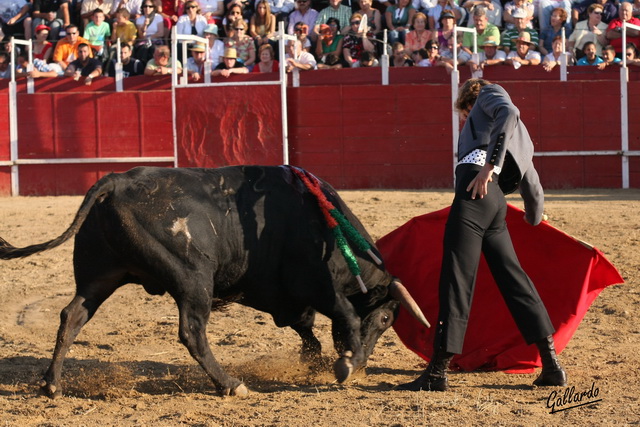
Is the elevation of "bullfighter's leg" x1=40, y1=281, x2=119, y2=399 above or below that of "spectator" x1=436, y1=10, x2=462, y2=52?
below

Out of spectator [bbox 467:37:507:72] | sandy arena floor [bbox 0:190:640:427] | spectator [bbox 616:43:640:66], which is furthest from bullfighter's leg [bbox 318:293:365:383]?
spectator [bbox 616:43:640:66]

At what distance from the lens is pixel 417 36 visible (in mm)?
11430

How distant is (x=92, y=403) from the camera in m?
3.70

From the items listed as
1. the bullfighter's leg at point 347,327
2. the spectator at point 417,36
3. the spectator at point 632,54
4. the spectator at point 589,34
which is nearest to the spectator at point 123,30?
the spectator at point 417,36

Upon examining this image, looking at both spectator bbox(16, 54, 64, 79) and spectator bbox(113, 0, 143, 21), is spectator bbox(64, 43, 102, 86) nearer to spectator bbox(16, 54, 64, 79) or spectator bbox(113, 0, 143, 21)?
spectator bbox(16, 54, 64, 79)

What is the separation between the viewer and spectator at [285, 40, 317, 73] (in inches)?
446

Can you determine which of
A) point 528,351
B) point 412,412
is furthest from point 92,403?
point 528,351

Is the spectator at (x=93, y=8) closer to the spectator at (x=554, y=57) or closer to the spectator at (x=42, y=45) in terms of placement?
the spectator at (x=42, y=45)

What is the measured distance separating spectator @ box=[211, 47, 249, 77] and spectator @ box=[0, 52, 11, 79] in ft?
8.74

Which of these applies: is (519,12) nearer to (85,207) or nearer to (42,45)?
(42,45)

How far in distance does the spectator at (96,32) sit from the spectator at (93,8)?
0.61ft

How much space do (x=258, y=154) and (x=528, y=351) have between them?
7300 mm

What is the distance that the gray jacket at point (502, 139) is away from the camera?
3580 millimetres

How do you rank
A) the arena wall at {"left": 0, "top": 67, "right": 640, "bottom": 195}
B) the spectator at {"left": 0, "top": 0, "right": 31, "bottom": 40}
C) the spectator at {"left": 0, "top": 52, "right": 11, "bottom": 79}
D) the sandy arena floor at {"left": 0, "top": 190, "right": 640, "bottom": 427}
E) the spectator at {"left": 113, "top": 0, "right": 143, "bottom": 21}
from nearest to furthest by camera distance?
the sandy arena floor at {"left": 0, "top": 190, "right": 640, "bottom": 427} → the arena wall at {"left": 0, "top": 67, "right": 640, "bottom": 195} → the spectator at {"left": 0, "top": 52, "right": 11, "bottom": 79} → the spectator at {"left": 113, "top": 0, "right": 143, "bottom": 21} → the spectator at {"left": 0, "top": 0, "right": 31, "bottom": 40}
